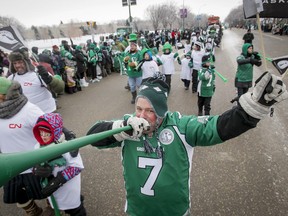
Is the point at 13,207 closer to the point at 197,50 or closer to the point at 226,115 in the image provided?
the point at 226,115

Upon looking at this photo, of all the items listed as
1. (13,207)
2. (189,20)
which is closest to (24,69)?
(13,207)

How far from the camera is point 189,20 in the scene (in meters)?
73.1

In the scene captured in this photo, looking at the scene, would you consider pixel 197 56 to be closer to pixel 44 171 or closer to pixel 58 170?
pixel 58 170

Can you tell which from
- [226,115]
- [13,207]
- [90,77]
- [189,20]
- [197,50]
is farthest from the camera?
[189,20]

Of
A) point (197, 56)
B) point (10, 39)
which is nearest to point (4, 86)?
point (10, 39)

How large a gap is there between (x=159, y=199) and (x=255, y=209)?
189cm

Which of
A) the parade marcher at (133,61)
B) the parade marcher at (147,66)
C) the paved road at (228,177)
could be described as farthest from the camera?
the parade marcher at (133,61)

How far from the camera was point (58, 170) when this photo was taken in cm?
231

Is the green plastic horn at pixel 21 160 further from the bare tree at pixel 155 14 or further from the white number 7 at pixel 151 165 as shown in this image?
the bare tree at pixel 155 14

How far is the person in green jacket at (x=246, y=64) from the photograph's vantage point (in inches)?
212

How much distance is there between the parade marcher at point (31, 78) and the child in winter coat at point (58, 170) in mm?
1651

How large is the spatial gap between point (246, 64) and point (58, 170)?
5.09 m

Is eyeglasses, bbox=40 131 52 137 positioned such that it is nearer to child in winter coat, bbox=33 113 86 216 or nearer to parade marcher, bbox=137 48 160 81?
child in winter coat, bbox=33 113 86 216

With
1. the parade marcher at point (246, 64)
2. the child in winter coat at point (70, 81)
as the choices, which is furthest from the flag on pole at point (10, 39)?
the parade marcher at point (246, 64)
